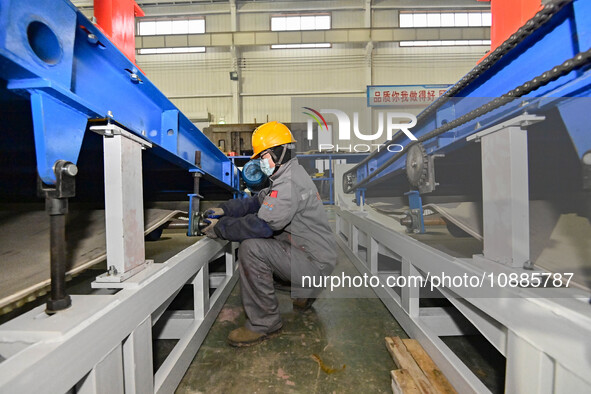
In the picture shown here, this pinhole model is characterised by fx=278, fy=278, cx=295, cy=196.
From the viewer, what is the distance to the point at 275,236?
6.47ft

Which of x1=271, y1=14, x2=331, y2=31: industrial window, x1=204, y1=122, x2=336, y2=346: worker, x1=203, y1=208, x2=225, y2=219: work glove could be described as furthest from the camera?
x1=271, y1=14, x2=331, y2=31: industrial window

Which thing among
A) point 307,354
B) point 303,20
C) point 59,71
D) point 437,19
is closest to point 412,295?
point 307,354

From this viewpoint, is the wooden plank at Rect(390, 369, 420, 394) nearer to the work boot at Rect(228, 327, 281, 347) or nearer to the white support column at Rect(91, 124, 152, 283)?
the work boot at Rect(228, 327, 281, 347)

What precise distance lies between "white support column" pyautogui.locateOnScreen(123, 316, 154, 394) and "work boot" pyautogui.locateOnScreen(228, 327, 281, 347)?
0.58 m

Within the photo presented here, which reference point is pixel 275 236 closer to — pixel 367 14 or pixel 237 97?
pixel 237 97

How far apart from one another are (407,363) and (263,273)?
0.88 meters

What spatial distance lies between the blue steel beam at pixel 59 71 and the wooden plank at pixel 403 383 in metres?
1.41

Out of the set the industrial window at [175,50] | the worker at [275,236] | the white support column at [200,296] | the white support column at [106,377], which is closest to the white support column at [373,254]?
the worker at [275,236]

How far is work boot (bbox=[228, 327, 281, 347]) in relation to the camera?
1.57m

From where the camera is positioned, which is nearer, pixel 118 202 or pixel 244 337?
pixel 118 202

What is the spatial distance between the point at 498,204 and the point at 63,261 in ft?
4.72

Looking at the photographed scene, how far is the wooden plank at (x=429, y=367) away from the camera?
1.12m

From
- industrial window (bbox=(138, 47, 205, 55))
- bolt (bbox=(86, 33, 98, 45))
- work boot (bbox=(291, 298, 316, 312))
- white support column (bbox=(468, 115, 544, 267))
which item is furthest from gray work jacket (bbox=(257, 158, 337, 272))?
industrial window (bbox=(138, 47, 205, 55))

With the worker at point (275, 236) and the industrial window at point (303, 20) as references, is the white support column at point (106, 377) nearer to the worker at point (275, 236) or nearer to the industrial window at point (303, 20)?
the worker at point (275, 236)
